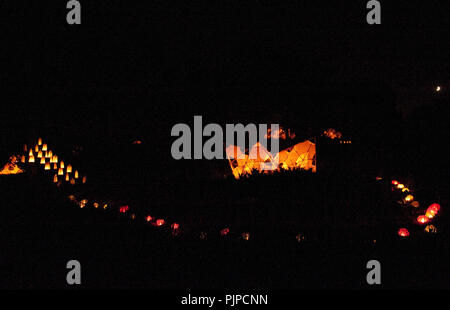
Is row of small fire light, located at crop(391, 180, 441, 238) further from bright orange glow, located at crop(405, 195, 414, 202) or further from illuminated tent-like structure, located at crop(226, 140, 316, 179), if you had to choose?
→ illuminated tent-like structure, located at crop(226, 140, 316, 179)

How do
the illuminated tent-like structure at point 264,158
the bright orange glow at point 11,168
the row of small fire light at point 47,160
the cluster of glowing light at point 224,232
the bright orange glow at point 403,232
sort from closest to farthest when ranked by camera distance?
1. the bright orange glow at point 403,232
2. the cluster of glowing light at point 224,232
3. the row of small fire light at point 47,160
4. the bright orange glow at point 11,168
5. the illuminated tent-like structure at point 264,158

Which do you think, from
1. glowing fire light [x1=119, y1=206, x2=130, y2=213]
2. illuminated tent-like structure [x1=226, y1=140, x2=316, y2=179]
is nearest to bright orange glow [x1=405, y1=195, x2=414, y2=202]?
illuminated tent-like structure [x1=226, y1=140, x2=316, y2=179]

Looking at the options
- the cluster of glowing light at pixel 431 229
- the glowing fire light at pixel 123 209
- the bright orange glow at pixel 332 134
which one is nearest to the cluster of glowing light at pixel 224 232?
the glowing fire light at pixel 123 209

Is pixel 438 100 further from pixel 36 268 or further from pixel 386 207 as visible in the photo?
pixel 36 268

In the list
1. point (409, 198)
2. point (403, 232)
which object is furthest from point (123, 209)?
point (409, 198)

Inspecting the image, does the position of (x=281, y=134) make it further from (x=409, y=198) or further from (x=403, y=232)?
(x=403, y=232)

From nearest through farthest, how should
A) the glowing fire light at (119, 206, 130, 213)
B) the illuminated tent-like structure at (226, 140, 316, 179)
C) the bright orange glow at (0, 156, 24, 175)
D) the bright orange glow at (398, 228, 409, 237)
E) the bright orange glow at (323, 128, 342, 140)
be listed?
the bright orange glow at (398, 228, 409, 237)
the glowing fire light at (119, 206, 130, 213)
the bright orange glow at (0, 156, 24, 175)
the illuminated tent-like structure at (226, 140, 316, 179)
the bright orange glow at (323, 128, 342, 140)

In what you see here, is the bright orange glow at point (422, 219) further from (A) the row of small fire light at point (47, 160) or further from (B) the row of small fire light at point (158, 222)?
(A) the row of small fire light at point (47, 160)

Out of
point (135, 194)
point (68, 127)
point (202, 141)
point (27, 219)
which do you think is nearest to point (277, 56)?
point (202, 141)
